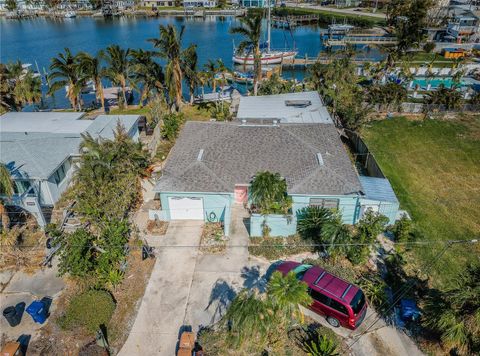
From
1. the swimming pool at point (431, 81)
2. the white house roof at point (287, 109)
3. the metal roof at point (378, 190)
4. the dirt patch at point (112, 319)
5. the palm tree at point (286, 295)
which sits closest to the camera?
the palm tree at point (286, 295)

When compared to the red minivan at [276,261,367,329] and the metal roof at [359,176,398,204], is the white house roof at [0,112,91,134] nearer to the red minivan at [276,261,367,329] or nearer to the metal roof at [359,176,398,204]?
the red minivan at [276,261,367,329]

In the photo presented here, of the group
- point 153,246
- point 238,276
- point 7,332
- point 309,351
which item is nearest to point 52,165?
point 153,246

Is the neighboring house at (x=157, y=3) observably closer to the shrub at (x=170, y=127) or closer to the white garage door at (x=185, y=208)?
the shrub at (x=170, y=127)

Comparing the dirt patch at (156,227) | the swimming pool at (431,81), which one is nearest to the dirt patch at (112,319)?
the dirt patch at (156,227)

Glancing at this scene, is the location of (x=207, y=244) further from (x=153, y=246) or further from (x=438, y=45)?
(x=438, y=45)

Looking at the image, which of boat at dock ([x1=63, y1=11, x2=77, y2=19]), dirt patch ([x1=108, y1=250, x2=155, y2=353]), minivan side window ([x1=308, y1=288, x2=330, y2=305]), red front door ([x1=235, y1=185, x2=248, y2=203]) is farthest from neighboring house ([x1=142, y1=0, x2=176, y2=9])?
minivan side window ([x1=308, y1=288, x2=330, y2=305])

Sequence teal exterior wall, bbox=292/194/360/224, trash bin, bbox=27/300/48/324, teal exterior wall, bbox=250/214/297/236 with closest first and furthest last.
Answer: trash bin, bbox=27/300/48/324, teal exterior wall, bbox=250/214/297/236, teal exterior wall, bbox=292/194/360/224
